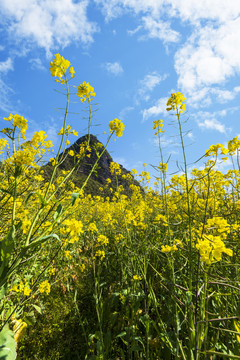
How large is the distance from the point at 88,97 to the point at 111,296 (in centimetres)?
277

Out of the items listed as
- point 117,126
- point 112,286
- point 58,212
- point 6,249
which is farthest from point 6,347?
point 112,286

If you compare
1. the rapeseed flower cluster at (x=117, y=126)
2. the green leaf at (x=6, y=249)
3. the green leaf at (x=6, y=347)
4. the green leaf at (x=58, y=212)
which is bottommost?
the green leaf at (x=6, y=347)

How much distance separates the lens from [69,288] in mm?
3355

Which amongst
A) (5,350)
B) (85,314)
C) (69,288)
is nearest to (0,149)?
(69,288)

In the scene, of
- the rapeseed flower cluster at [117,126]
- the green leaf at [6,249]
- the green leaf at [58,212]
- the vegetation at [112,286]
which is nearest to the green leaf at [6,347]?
the vegetation at [112,286]

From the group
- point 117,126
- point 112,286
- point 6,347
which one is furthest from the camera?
point 112,286

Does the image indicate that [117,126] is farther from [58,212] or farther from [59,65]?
[58,212]

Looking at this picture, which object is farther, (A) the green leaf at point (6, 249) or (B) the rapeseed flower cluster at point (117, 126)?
(B) the rapeseed flower cluster at point (117, 126)

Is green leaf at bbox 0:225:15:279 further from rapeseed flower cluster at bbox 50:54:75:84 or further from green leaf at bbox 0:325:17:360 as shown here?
rapeseed flower cluster at bbox 50:54:75:84

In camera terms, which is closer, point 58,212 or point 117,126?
point 58,212

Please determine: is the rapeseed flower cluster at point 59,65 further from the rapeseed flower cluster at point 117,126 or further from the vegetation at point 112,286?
the rapeseed flower cluster at point 117,126

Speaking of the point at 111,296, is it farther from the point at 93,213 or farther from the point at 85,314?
the point at 93,213

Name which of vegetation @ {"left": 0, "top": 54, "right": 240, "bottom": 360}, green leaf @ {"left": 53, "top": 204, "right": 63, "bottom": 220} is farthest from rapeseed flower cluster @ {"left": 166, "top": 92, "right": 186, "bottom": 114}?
green leaf @ {"left": 53, "top": 204, "right": 63, "bottom": 220}

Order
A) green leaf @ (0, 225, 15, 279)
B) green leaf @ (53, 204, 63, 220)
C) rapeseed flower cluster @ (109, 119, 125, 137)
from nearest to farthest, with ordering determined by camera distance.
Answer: green leaf @ (0, 225, 15, 279) → green leaf @ (53, 204, 63, 220) → rapeseed flower cluster @ (109, 119, 125, 137)
